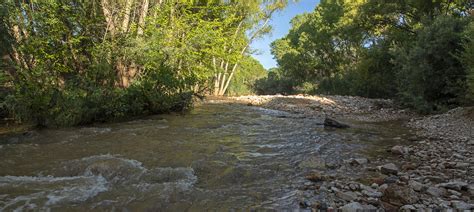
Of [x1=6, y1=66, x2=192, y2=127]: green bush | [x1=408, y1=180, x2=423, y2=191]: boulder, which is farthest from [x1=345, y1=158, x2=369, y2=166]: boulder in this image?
[x1=6, y1=66, x2=192, y2=127]: green bush

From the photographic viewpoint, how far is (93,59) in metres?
9.84

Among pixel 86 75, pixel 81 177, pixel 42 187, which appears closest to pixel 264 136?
pixel 81 177

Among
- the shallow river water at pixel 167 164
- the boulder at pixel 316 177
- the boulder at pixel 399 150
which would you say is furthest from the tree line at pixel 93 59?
the boulder at pixel 399 150

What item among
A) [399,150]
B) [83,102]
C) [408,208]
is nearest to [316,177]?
[408,208]

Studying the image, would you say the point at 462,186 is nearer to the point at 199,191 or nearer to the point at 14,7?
the point at 199,191

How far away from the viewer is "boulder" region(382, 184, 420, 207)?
3.38m

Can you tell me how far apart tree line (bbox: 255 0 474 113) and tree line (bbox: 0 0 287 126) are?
8805 millimetres

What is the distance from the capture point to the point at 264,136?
25.5 ft

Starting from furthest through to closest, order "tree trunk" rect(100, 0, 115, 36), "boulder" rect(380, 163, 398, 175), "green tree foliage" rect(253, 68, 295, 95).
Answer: "green tree foliage" rect(253, 68, 295, 95)
"tree trunk" rect(100, 0, 115, 36)
"boulder" rect(380, 163, 398, 175)

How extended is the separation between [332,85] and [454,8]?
553 inches

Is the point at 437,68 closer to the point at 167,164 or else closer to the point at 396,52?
the point at 396,52

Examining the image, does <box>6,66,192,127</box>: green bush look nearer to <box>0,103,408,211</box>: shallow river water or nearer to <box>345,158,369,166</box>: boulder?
<box>0,103,408,211</box>: shallow river water

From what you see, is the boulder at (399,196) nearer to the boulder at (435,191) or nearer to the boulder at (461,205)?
the boulder at (435,191)

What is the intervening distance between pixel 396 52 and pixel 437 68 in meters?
3.75
